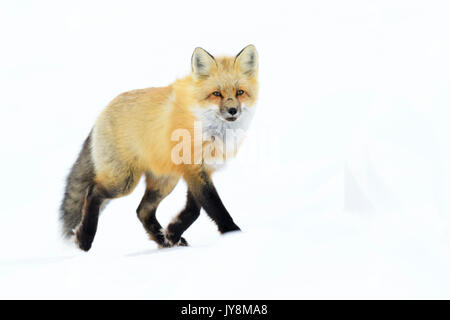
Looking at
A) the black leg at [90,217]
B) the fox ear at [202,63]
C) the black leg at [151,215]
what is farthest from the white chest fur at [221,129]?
the black leg at [90,217]

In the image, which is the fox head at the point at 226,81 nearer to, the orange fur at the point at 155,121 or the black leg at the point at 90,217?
the orange fur at the point at 155,121

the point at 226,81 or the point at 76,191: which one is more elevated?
the point at 226,81

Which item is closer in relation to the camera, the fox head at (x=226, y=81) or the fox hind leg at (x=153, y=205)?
the fox head at (x=226, y=81)

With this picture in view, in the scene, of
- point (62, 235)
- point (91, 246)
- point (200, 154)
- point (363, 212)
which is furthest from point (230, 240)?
point (62, 235)

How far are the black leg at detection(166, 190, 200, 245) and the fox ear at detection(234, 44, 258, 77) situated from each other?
1160mm

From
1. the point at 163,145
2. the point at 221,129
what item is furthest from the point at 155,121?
the point at 221,129

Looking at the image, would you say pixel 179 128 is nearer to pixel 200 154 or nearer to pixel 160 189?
pixel 200 154

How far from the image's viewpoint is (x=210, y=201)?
191 inches

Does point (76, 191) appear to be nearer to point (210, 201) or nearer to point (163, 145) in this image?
point (163, 145)

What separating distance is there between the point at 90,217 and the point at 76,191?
16.7 inches

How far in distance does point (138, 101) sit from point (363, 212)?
7.01ft

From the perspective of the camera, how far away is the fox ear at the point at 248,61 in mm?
4918

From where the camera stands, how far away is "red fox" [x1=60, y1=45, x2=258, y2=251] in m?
4.84

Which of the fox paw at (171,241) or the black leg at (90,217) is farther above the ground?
the black leg at (90,217)
